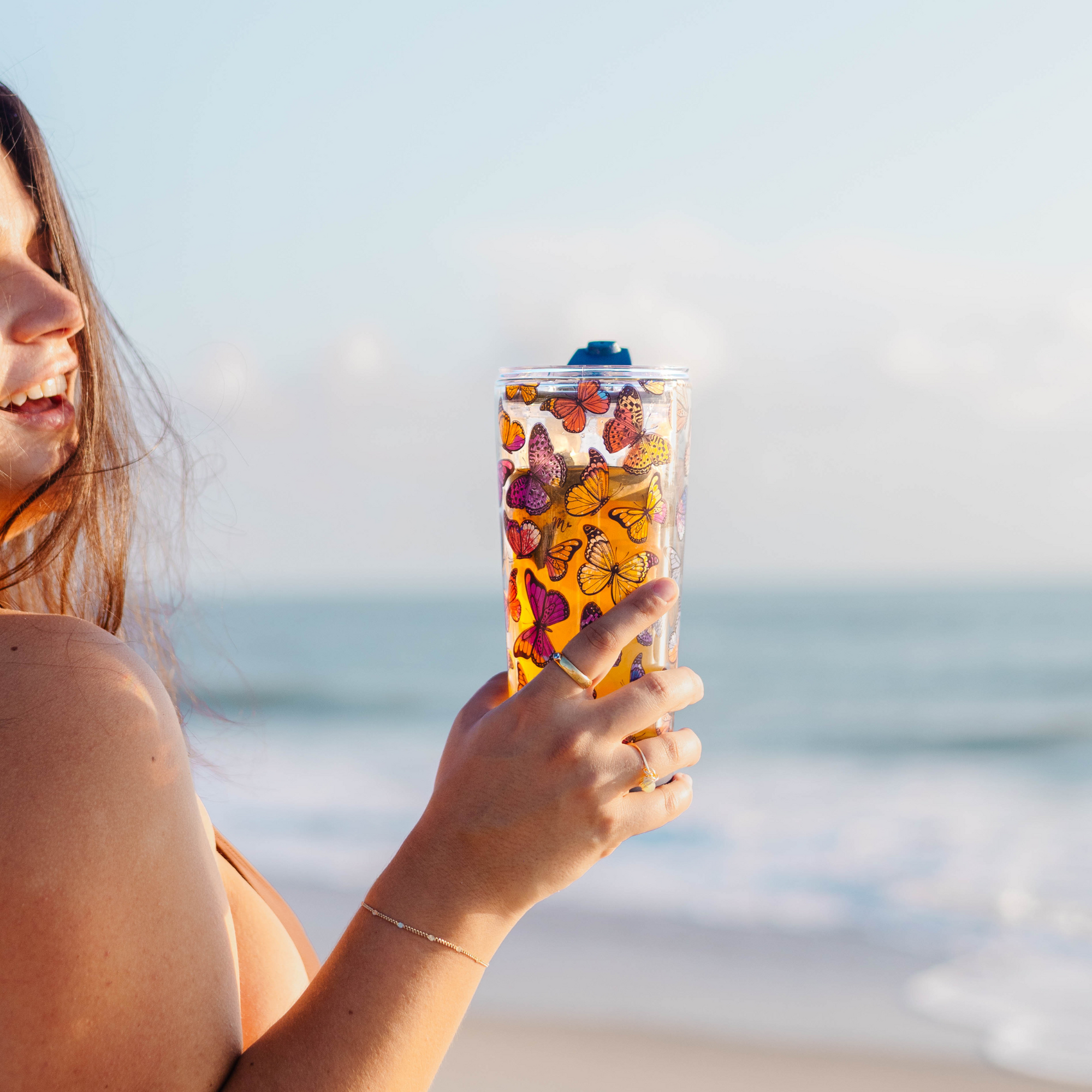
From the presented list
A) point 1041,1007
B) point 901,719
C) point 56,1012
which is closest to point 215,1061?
point 56,1012

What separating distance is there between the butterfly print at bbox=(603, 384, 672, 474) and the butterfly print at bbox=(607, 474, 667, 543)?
28 mm

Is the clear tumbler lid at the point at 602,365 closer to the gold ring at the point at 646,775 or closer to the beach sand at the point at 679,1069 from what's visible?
the gold ring at the point at 646,775

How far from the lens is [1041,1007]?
375 cm

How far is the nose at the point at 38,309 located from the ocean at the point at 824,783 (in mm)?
507

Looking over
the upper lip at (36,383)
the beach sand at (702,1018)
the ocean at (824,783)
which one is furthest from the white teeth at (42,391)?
the beach sand at (702,1018)

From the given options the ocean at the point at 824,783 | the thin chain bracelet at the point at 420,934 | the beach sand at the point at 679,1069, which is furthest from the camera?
the ocean at the point at 824,783

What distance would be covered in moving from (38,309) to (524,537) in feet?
2.07

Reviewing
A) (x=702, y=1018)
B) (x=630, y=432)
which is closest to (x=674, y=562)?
(x=630, y=432)

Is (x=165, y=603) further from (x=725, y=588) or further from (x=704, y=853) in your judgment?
(x=725, y=588)

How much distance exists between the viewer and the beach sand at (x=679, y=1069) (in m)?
3.21

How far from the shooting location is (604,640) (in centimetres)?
99

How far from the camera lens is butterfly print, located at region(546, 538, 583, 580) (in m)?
1.11

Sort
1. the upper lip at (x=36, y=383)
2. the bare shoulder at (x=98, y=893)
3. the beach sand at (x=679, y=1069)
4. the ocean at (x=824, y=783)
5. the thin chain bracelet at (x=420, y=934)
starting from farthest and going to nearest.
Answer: the ocean at (x=824, y=783) → the beach sand at (x=679, y=1069) → the upper lip at (x=36, y=383) → the thin chain bracelet at (x=420, y=934) → the bare shoulder at (x=98, y=893)

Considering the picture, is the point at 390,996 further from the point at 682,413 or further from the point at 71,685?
the point at 682,413
